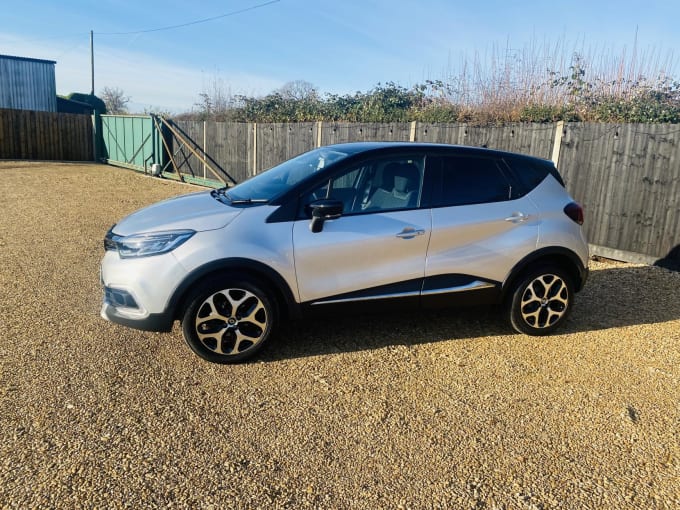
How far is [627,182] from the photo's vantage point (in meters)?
7.71

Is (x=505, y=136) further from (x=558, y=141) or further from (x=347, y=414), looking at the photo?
(x=347, y=414)

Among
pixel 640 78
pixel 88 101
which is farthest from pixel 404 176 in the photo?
pixel 88 101

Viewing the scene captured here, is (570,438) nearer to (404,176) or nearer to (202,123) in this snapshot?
(404,176)

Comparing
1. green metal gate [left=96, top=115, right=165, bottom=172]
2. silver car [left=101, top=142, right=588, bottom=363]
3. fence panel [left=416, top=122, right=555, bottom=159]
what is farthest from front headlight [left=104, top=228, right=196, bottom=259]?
green metal gate [left=96, top=115, right=165, bottom=172]

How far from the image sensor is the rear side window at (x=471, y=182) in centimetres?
450

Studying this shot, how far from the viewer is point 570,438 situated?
3.23m

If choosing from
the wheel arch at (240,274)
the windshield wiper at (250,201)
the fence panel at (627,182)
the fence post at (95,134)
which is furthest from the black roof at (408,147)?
the fence post at (95,134)

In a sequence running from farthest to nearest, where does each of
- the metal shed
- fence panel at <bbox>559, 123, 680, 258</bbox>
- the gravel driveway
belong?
the metal shed
fence panel at <bbox>559, 123, 680, 258</bbox>
the gravel driveway

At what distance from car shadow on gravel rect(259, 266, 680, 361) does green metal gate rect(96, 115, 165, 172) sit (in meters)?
16.2

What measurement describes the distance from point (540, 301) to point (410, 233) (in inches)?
57.6

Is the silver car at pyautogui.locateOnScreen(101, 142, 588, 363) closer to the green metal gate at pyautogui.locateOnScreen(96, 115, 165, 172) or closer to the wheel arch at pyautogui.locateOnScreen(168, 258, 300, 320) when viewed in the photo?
the wheel arch at pyautogui.locateOnScreen(168, 258, 300, 320)

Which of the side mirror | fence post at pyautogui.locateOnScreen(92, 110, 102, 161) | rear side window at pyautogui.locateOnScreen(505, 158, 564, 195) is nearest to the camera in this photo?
the side mirror

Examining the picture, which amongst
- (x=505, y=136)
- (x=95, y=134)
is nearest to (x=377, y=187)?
(x=505, y=136)

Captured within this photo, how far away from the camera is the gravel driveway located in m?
2.70
